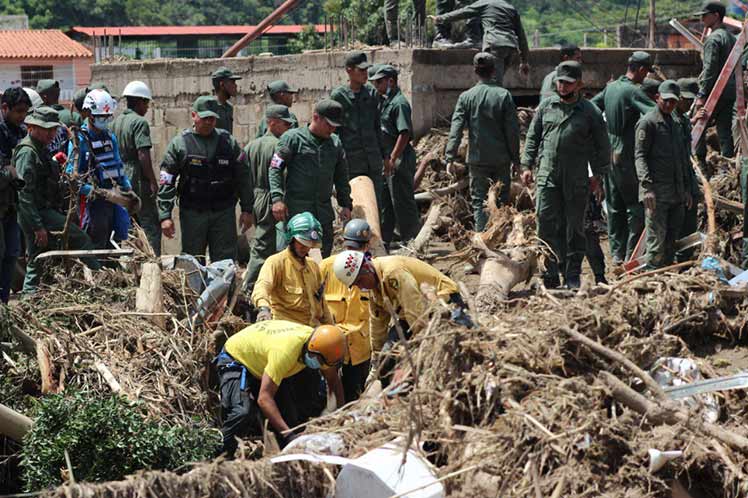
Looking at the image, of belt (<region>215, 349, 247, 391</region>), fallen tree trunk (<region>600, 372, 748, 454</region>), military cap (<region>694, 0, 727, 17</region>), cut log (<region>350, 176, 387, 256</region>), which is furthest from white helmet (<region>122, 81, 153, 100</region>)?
fallen tree trunk (<region>600, 372, 748, 454</region>)

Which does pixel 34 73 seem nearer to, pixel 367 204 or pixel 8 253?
pixel 367 204

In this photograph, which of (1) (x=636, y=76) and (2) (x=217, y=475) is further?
(1) (x=636, y=76)

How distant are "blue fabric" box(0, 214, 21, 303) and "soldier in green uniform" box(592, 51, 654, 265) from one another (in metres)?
5.28

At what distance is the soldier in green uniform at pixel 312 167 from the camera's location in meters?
10.2

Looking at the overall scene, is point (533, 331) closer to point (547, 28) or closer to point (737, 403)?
point (737, 403)

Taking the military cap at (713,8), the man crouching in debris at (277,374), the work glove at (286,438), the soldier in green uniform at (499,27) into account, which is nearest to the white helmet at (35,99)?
the soldier in green uniform at (499,27)

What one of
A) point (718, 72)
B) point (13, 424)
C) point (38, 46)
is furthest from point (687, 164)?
point (38, 46)

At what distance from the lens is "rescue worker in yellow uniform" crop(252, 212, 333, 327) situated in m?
8.46

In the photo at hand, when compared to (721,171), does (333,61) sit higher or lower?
higher

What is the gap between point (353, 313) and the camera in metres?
8.64

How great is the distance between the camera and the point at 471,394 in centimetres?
670

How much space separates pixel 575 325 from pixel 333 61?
8.08 metres

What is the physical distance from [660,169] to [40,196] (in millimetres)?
5294

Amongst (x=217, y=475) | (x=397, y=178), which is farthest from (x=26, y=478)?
(x=397, y=178)
